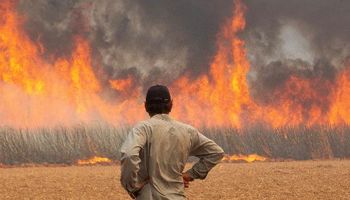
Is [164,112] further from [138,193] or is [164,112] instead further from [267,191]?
[267,191]

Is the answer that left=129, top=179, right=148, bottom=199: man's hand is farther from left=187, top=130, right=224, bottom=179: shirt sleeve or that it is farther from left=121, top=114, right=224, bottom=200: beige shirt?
left=187, top=130, right=224, bottom=179: shirt sleeve

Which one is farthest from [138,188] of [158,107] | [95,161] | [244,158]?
[244,158]

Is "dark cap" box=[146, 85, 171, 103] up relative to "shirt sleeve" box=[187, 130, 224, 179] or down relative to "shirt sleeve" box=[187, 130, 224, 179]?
up

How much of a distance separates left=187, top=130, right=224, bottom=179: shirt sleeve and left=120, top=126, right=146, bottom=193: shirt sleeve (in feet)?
2.01

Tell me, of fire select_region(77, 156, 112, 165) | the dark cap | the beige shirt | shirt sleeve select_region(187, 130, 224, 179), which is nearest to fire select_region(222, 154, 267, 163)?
fire select_region(77, 156, 112, 165)

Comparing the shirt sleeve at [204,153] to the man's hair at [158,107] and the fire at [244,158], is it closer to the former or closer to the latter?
the man's hair at [158,107]

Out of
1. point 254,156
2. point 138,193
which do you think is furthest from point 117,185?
point 254,156

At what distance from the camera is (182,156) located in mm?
5074

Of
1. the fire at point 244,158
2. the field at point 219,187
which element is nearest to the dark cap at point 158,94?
the field at point 219,187

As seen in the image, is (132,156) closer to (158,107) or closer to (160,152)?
(160,152)

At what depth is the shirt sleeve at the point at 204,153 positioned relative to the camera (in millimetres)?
5211

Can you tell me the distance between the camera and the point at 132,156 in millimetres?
4613

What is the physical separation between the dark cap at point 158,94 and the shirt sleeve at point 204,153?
48cm

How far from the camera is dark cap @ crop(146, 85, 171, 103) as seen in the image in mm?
4934
